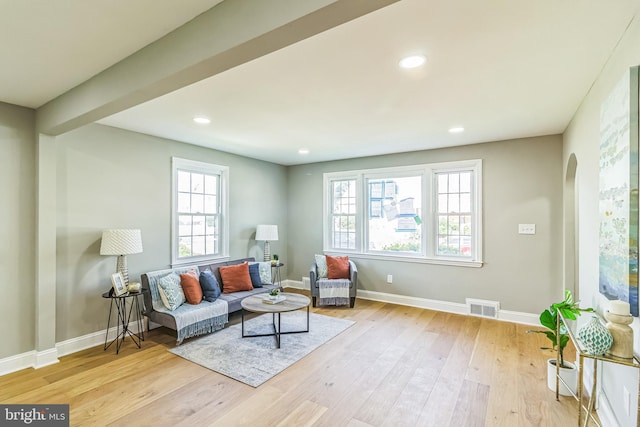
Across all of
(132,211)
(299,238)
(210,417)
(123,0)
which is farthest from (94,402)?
(299,238)

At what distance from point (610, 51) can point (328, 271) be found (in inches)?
165

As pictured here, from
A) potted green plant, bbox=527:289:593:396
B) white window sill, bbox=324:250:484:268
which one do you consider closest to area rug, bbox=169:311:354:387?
white window sill, bbox=324:250:484:268

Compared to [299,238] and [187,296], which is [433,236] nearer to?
[299,238]

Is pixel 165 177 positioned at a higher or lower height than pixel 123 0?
lower

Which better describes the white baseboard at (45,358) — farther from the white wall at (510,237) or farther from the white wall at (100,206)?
the white wall at (510,237)

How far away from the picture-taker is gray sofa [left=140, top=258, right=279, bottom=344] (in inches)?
137

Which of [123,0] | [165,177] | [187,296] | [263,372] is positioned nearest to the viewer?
[123,0]

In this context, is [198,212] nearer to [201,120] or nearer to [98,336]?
[201,120]

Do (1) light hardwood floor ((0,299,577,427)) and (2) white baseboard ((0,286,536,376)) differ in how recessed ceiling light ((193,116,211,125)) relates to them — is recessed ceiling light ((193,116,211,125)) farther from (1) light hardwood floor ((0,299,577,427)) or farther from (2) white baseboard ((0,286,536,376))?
(2) white baseboard ((0,286,536,376))

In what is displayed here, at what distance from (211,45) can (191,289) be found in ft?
10.1

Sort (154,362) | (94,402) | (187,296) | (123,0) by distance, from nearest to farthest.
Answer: (123,0) → (94,402) → (154,362) → (187,296)

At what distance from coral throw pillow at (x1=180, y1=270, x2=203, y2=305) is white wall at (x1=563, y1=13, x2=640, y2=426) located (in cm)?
383

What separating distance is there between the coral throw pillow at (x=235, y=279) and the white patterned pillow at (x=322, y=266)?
124 centimetres

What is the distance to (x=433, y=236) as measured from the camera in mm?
4918
